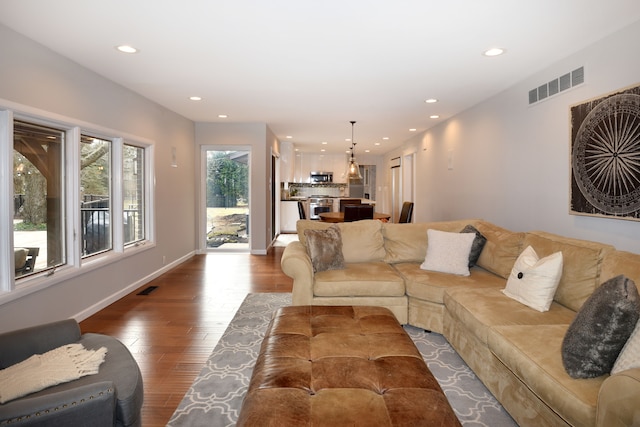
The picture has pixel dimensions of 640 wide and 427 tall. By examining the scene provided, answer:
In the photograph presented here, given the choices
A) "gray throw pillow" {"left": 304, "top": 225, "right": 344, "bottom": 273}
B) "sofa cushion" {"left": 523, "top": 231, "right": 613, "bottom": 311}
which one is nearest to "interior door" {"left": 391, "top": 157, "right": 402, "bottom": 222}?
"gray throw pillow" {"left": 304, "top": 225, "right": 344, "bottom": 273}

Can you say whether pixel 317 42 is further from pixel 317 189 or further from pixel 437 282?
pixel 317 189

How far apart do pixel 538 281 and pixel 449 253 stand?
1.09 metres

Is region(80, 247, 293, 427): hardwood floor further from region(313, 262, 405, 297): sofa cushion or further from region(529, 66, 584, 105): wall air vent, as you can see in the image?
region(529, 66, 584, 105): wall air vent

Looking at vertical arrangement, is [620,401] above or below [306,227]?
below

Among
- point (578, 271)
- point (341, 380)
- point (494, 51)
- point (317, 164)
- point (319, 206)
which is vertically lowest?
point (341, 380)

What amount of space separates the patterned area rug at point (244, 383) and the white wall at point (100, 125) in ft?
5.02

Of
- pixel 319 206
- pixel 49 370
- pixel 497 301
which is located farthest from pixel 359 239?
pixel 319 206

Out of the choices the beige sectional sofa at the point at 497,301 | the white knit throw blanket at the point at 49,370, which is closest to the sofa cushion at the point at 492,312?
the beige sectional sofa at the point at 497,301

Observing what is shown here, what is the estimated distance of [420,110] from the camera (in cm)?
576

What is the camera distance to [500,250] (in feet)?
11.0

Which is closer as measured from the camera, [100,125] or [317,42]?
[317,42]

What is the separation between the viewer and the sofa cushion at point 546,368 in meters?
1.50

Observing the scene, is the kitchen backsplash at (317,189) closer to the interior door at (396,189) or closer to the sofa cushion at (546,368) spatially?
the interior door at (396,189)

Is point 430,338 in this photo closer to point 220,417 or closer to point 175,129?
point 220,417
